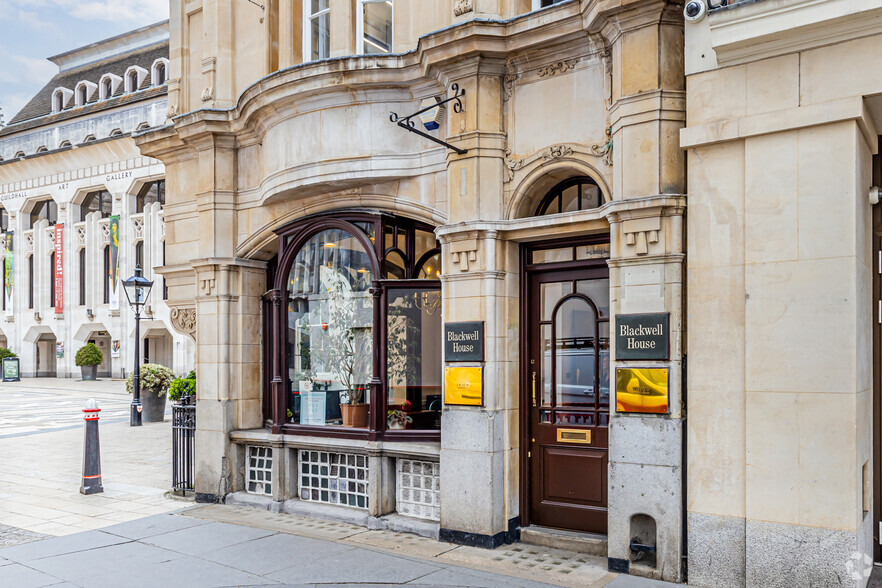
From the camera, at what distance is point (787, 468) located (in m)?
5.78

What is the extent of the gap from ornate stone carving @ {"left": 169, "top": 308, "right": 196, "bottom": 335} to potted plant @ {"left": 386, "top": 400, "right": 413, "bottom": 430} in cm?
405

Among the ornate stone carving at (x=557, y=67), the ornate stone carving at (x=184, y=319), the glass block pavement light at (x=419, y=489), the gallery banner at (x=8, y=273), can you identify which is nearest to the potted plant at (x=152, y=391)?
the ornate stone carving at (x=184, y=319)

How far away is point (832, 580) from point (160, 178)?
40204 millimetres

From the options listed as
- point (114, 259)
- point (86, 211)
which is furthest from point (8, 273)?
point (114, 259)

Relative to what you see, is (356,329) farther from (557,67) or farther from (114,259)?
(114,259)

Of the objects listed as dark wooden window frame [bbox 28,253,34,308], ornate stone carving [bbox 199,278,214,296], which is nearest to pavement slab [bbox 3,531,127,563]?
ornate stone carving [bbox 199,278,214,296]

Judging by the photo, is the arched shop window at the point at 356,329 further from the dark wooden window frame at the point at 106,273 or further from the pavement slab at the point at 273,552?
the dark wooden window frame at the point at 106,273

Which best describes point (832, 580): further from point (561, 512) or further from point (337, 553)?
point (337, 553)

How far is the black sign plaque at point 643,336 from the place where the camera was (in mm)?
6395

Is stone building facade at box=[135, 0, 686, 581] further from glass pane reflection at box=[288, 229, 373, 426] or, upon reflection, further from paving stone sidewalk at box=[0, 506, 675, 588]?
paving stone sidewalk at box=[0, 506, 675, 588]

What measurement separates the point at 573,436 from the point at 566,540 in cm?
101

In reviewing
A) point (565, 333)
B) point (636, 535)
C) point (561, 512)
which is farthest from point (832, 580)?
point (565, 333)

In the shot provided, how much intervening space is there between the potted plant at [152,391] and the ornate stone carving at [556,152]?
16.6m

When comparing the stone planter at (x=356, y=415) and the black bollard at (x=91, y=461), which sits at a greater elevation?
the stone planter at (x=356, y=415)
